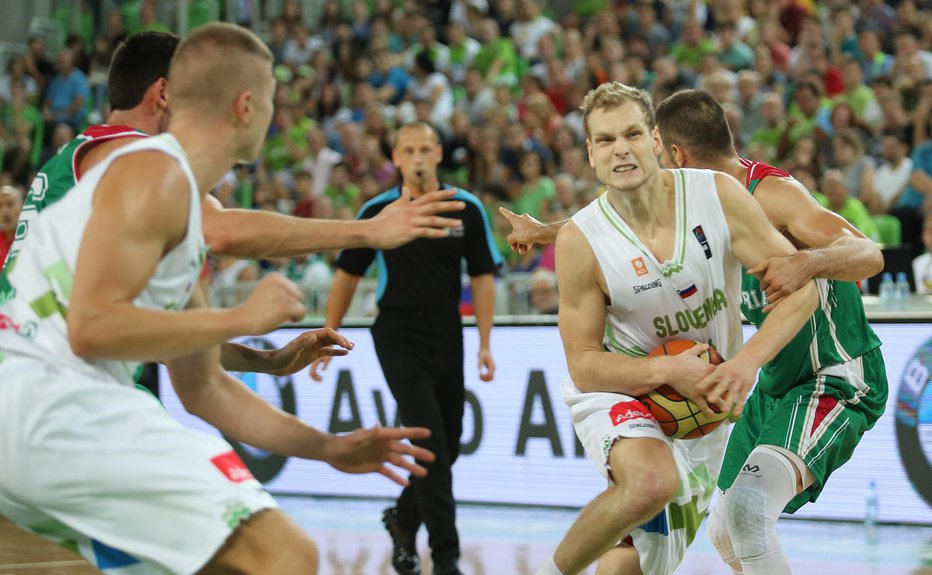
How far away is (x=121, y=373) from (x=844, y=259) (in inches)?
108

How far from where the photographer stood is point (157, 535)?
3.01 m

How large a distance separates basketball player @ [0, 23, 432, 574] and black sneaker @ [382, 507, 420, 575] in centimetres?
377

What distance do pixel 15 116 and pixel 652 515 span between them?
14.4 meters

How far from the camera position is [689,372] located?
439 centimetres

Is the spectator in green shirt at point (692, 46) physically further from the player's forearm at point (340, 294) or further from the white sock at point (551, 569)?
the white sock at point (551, 569)

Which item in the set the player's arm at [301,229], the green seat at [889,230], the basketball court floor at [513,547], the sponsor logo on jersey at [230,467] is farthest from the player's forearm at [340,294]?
the green seat at [889,230]

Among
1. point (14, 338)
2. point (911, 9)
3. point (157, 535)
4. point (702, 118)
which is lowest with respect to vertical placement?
point (157, 535)

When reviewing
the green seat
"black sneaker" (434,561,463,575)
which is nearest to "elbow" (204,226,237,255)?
"black sneaker" (434,561,463,575)

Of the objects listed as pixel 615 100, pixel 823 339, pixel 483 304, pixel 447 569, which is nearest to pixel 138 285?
pixel 615 100

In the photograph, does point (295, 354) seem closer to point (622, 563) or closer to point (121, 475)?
point (121, 475)

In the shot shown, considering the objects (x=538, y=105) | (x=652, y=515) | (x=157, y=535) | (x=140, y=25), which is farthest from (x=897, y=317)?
(x=140, y=25)

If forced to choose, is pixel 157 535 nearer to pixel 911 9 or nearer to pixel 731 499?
pixel 731 499

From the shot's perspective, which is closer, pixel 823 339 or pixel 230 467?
pixel 230 467

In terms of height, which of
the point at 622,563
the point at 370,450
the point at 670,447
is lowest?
the point at 622,563
